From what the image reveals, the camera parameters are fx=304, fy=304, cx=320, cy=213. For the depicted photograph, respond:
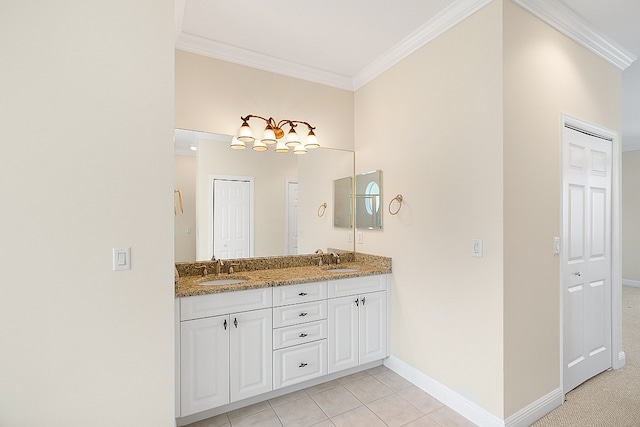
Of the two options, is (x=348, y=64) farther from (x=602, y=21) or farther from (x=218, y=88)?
(x=602, y=21)

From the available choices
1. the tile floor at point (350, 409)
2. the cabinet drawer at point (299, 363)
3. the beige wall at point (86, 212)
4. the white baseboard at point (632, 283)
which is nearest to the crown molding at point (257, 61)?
the beige wall at point (86, 212)

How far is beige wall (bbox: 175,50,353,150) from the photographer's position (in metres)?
2.44

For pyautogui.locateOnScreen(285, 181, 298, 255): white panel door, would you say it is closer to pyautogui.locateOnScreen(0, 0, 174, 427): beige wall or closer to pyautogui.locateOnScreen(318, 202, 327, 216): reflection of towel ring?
pyautogui.locateOnScreen(318, 202, 327, 216): reflection of towel ring

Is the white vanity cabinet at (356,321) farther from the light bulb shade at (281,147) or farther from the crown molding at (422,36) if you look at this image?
the crown molding at (422,36)

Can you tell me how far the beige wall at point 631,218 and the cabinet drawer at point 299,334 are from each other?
22.2 ft

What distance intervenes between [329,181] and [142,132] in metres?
1.90

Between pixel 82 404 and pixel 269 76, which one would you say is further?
pixel 269 76

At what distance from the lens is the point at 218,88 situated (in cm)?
255

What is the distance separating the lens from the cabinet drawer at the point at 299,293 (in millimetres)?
2256

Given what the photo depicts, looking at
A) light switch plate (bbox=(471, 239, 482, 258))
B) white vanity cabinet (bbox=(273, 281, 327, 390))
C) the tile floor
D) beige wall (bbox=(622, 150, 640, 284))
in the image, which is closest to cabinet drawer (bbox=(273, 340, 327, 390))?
white vanity cabinet (bbox=(273, 281, 327, 390))

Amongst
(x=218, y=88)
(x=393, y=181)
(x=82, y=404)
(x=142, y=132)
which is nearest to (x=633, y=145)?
(x=393, y=181)

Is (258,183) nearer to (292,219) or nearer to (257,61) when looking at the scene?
(292,219)

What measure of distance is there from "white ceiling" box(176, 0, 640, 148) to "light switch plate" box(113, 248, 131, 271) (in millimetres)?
1576

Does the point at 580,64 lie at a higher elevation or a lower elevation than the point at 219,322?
higher
